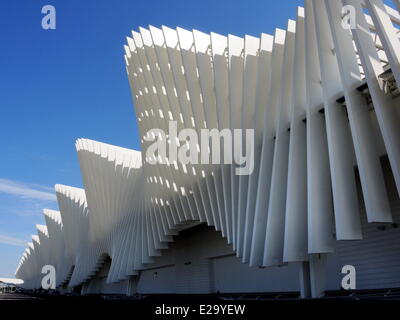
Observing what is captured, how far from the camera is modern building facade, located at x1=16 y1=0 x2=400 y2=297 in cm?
734

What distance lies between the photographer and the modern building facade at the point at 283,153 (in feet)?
24.1

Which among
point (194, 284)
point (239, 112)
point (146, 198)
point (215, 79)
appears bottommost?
point (194, 284)

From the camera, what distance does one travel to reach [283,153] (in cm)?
984

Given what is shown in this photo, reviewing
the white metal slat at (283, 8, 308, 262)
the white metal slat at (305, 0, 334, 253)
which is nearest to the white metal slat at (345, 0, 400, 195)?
the white metal slat at (305, 0, 334, 253)

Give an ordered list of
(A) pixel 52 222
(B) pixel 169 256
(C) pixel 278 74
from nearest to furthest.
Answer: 1. (C) pixel 278 74
2. (B) pixel 169 256
3. (A) pixel 52 222

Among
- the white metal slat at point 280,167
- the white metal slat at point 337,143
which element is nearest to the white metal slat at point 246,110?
the white metal slat at point 280,167

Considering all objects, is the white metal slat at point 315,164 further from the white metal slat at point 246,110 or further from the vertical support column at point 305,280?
the white metal slat at point 246,110

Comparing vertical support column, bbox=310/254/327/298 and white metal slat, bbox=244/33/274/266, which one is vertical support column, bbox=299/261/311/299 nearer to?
vertical support column, bbox=310/254/327/298

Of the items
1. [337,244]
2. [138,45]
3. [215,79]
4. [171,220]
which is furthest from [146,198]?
[337,244]
